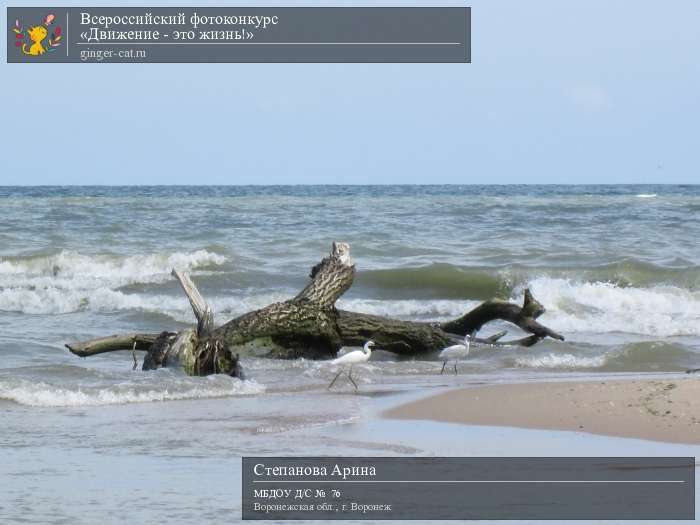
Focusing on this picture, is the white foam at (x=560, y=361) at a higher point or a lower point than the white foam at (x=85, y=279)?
lower

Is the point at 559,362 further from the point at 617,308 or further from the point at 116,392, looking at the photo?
the point at 617,308

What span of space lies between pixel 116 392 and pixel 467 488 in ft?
14.0

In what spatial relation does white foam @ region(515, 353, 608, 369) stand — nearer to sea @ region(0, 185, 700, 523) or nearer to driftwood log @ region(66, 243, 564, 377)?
sea @ region(0, 185, 700, 523)

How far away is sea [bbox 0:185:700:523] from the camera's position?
22.8ft

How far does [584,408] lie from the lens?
8586 mm

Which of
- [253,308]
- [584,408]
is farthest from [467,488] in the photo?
[253,308]

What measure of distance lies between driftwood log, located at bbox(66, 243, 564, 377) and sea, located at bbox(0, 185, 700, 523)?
0.24 meters

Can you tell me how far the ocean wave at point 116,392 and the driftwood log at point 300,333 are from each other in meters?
0.49

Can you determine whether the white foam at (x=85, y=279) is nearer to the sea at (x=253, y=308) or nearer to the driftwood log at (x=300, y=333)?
the sea at (x=253, y=308)

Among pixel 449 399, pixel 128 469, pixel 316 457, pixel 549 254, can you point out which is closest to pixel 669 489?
pixel 316 457

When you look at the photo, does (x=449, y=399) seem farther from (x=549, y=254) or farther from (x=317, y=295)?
(x=549, y=254)

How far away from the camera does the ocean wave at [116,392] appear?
30.9ft

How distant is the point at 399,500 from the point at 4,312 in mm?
A: 12178

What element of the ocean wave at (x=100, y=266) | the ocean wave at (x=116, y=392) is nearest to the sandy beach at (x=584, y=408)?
the ocean wave at (x=116, y=392)
